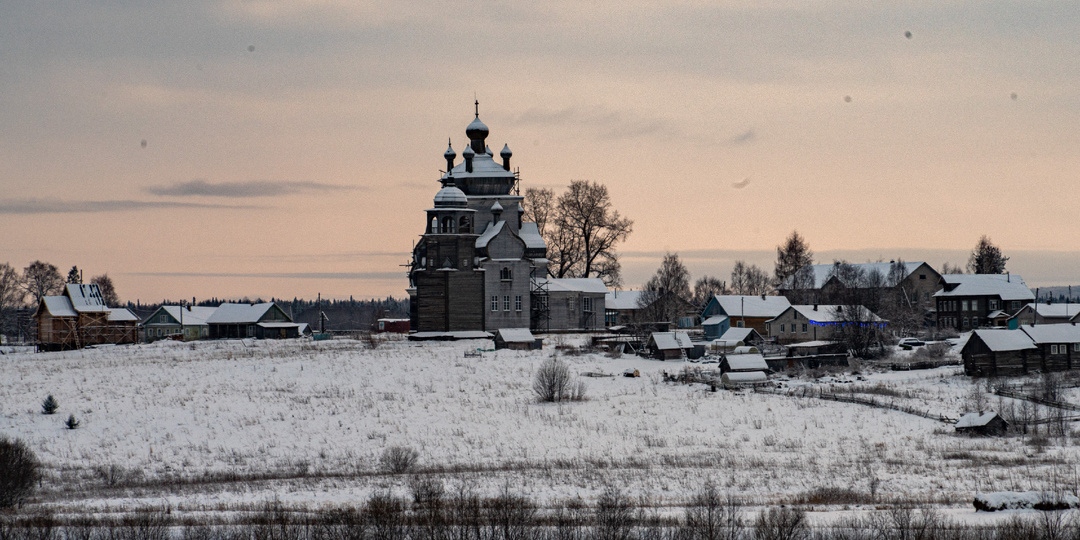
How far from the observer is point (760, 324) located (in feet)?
247

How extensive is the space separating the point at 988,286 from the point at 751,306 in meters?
25.6

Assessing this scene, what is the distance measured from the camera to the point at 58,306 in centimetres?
6869

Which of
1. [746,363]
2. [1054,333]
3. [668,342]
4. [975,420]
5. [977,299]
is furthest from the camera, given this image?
[977,299]

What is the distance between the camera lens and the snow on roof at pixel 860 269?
335ft

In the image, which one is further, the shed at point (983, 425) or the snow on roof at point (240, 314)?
the snow on roof at point (240, 314)

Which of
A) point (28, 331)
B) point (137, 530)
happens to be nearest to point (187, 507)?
point (137, 530)

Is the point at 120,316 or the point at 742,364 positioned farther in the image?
the point at 120,316

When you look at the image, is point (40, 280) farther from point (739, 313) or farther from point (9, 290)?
point (739, 313)

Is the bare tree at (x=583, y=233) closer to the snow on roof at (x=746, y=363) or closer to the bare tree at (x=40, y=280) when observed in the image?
the snow on roof at (x=746, y=363)

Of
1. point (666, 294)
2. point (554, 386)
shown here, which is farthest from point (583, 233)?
point (554, 386)

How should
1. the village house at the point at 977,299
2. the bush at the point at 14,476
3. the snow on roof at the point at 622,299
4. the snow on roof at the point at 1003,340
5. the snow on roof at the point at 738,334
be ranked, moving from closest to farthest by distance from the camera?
the bush at the point at 14,476, the snow on roof at the point at 1003,340, the snow on roof at the point at 738,334, the village house at the point at 977,299, the snow on roof at the point at 622,299

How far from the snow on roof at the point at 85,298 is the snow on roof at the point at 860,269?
70974 millimetres

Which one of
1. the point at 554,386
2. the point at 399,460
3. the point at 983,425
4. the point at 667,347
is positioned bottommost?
the point at 399,460

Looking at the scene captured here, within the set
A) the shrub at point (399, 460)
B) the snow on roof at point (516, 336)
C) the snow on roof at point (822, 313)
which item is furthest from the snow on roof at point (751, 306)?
the shrub at point (399, 460)
